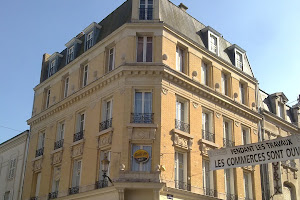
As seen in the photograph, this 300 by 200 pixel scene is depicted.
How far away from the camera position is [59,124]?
2555cm

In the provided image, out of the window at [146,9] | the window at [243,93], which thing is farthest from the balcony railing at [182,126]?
the window at [243,93]

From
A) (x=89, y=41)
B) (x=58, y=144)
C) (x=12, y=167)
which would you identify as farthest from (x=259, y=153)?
(x=12, y=167)

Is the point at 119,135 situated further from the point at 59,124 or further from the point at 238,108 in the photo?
the point at 238,108

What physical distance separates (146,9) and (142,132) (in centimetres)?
738

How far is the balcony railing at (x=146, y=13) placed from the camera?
2214 cm

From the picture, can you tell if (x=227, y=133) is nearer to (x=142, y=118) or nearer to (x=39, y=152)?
(x=142, y=118)

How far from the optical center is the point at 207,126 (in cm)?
2303

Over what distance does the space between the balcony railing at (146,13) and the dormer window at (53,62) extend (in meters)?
8.83

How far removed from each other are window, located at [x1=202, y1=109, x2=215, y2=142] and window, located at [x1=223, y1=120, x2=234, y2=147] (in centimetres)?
134

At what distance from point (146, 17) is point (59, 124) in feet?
30.1

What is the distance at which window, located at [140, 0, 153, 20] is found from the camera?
72.7 ft

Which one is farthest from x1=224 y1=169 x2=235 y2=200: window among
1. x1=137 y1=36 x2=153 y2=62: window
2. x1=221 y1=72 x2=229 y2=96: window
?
x1=137 y1=36 x2=153 y2=62: window

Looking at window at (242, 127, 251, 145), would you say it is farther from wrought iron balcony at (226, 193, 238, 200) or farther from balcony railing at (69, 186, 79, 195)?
balcony railing at (69, 186, 79, 195)

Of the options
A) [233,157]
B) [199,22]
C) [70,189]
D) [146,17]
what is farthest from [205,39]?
[70,189]
